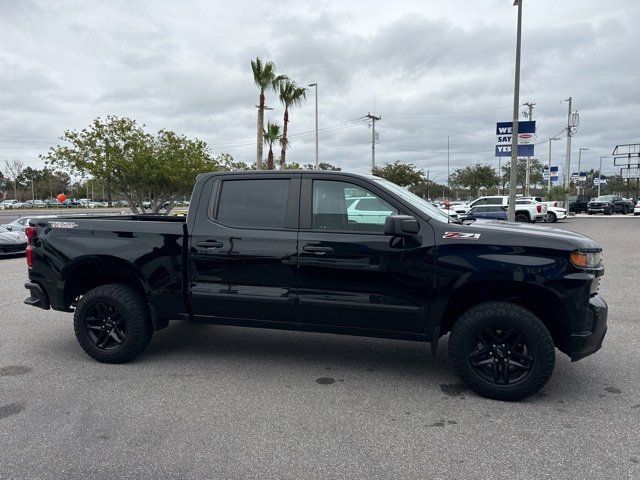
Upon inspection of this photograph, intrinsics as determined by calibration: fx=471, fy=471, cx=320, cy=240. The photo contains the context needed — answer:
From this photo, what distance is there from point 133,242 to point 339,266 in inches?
77.4

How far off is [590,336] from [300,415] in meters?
2.26

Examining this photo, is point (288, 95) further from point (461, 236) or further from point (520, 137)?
point (461, 236)

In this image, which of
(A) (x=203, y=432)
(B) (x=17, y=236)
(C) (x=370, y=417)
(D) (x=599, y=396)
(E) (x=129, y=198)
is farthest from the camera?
(E) (x=129, y=198)

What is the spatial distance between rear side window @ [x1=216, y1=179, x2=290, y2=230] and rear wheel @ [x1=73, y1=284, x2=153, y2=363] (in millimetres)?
1199

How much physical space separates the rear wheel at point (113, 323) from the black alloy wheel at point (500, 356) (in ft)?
9.77

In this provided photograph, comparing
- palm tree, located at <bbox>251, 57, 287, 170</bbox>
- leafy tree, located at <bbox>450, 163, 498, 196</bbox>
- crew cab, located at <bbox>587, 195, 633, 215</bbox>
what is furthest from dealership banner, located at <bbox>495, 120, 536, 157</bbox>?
leafy tree, located at <bbox>450, 163, 498, 196</bbox>

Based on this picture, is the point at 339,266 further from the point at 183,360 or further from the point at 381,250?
the point at 183,360

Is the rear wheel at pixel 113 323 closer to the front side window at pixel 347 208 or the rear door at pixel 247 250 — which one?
the rear door at pixel 247 250

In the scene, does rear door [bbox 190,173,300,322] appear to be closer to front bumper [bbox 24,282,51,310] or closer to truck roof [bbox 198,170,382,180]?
truck roof [bbox 198,170,382,180]

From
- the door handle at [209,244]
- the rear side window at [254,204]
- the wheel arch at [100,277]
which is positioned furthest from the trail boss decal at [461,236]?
the wheel arch at [100,277]

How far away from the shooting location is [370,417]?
3.40m

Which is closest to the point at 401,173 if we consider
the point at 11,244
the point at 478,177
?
the point at 478,177

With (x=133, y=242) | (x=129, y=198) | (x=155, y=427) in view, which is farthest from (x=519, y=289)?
(x=129, y=198)

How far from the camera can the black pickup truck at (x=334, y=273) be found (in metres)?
3.60
